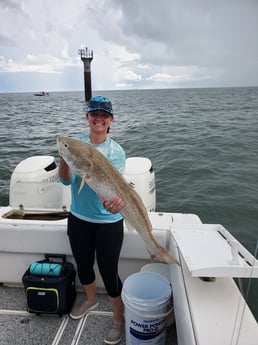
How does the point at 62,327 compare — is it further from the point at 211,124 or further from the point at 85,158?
the point at 211,124

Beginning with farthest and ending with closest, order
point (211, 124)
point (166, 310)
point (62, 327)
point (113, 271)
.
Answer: point (211, 124), point (62, 327), point (113, 271), point (166, 310)

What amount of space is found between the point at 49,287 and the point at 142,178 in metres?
1.80

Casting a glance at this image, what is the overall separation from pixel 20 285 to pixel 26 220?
2.99 ft

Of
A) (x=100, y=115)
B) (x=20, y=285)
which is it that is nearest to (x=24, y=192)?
(x=20, y=285)

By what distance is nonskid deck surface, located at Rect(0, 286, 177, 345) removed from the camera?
2805 millimetres

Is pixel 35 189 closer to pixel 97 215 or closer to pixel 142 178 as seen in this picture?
pixel 142 178

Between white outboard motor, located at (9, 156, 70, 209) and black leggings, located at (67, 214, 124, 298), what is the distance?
50.2 inches

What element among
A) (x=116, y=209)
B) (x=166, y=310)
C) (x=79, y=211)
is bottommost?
(x=166, y=310)

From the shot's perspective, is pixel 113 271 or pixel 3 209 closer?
pixel 113 271

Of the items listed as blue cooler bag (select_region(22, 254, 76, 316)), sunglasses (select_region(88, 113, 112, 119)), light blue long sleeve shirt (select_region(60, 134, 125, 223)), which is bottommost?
blue cooler bag (select_region(22, 254, 76, 316))

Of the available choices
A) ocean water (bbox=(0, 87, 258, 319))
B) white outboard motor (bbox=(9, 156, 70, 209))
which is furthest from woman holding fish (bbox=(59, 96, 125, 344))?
ocean water (bbox=(0, 87, 258, 319))

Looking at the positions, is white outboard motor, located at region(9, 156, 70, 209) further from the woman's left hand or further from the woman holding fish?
the woman's left hand

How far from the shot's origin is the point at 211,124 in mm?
19703

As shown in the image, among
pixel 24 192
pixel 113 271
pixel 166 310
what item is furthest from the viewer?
pixel 24 192
